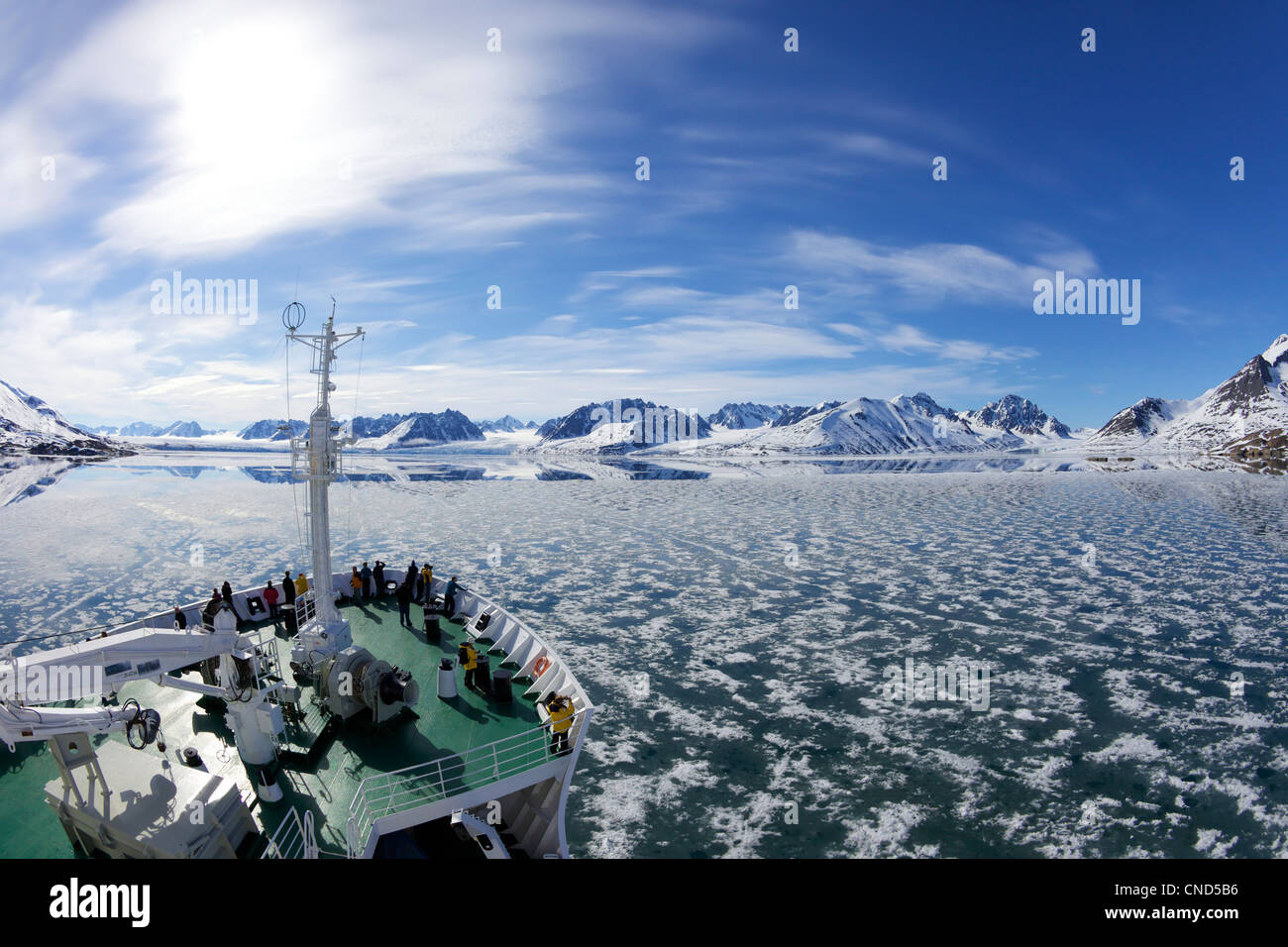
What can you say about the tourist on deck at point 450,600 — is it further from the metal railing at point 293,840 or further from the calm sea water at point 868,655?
the metal railing at point 293,840

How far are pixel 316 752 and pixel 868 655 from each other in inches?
699

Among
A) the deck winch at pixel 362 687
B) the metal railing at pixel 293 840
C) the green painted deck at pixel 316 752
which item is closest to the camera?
the metal railing at pixel 293 840

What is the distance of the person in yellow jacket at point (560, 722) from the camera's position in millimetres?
12367

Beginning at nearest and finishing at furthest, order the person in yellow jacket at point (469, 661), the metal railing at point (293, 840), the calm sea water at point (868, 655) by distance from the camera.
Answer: the metal railing at point (293, 840) → the calm sea water at point (868, 655) → the person in yellow jacket at point (469, 661)

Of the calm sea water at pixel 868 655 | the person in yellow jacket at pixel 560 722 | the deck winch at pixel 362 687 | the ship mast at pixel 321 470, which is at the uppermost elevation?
the ship mast at pixel 321 470

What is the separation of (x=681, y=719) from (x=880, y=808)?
5.79 m

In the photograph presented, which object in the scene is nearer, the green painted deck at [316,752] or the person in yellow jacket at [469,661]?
the green painted deck at [316,752]

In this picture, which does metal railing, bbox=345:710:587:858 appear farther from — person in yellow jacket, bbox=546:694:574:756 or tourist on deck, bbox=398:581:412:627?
tourist on deck, bbox=398:581:412:627

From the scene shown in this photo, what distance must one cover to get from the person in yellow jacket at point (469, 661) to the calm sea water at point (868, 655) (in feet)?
12.0

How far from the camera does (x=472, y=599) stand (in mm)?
20375

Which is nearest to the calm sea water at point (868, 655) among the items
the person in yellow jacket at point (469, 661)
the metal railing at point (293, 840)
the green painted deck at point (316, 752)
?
the green painted deck at point (316, 752)

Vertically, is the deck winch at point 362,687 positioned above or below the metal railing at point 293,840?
above

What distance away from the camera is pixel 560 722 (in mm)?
12414
